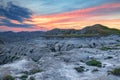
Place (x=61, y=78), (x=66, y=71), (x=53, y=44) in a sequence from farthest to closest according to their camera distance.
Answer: (x=53, y=44)
(x=66, y=71)
(x=61, y=78)

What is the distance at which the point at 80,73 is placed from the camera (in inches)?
1356

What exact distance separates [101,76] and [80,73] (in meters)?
3.69

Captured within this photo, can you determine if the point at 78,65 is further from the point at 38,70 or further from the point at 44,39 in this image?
the point at 44,39

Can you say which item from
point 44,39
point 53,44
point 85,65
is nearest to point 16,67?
point 85,65

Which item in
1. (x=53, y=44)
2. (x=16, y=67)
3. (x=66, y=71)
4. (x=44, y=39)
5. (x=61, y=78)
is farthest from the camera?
(x=44, y=39)

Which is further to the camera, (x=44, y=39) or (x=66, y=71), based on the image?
(x=44, y=39)

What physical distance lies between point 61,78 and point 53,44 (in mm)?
79937

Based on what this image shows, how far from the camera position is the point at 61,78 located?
102 feet

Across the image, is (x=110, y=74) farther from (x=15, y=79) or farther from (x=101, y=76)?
(x=15, y=79)

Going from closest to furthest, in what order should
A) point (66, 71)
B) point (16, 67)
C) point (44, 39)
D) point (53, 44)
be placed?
point (66, 71)
point (16, 67)
point (53, 44)
point (44, 39)

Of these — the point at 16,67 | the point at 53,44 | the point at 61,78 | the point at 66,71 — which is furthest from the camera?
the point at 53,44

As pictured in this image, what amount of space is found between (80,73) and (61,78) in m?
4.05

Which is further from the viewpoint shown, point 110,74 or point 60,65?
point 60,65

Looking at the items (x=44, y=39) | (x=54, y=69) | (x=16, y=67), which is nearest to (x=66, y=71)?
(x=54, y=69)
